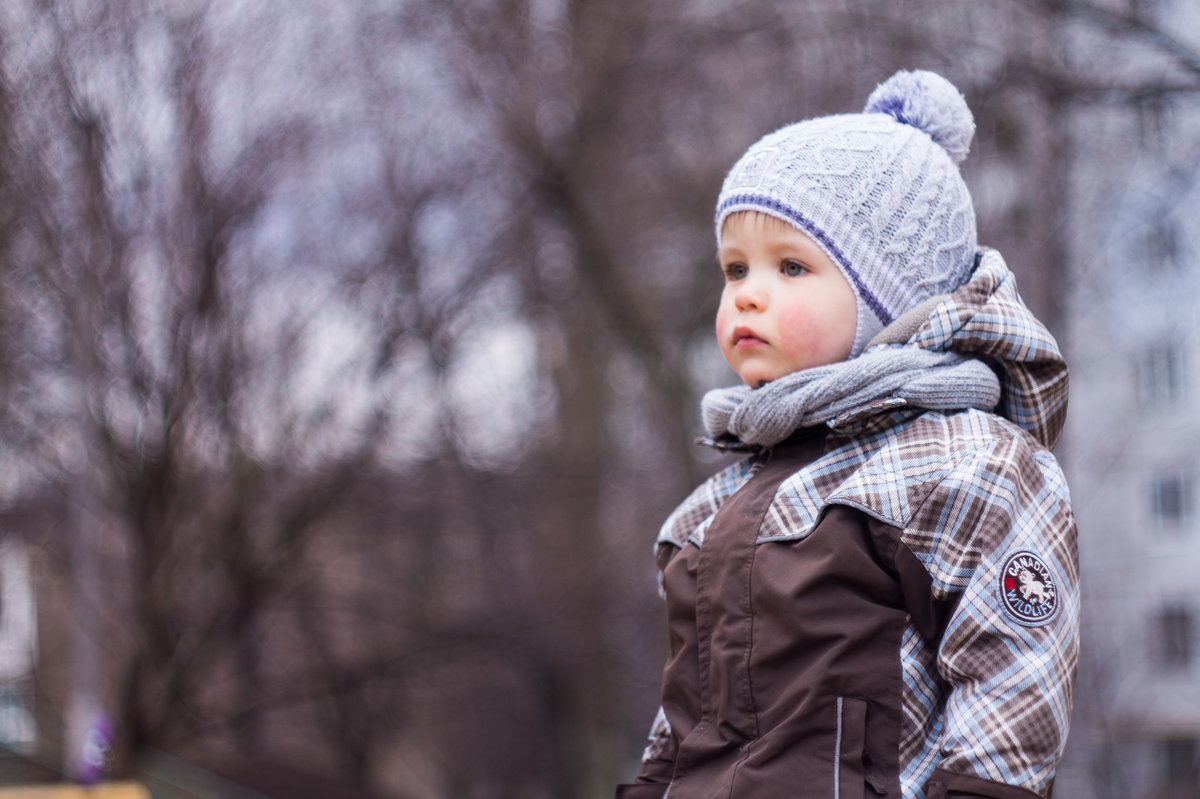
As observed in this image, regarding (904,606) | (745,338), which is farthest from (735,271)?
(904,606)

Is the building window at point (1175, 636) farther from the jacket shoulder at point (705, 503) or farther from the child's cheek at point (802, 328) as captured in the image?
the child's cheek at point (802, 328)

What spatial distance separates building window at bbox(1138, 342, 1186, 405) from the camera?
645cm

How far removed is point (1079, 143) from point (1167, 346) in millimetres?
1175

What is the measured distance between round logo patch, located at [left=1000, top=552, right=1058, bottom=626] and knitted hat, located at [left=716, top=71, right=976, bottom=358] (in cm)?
46

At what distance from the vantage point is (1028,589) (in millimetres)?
1611

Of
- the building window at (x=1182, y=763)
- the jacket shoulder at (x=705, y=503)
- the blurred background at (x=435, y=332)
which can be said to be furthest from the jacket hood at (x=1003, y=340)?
the building window at (x=1182, y=763)

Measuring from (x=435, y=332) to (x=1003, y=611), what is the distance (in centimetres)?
503

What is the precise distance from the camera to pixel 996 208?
18.0ft

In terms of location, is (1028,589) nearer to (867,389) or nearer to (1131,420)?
(867,389)

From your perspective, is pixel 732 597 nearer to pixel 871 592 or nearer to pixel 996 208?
pixel 871 592

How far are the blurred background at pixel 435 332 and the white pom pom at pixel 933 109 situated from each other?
2103mm

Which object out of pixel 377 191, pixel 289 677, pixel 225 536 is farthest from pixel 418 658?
pixel 377 191


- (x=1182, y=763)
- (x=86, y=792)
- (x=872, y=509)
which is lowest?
(x=1182, y=763)

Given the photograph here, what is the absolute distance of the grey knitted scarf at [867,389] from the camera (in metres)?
1.78
